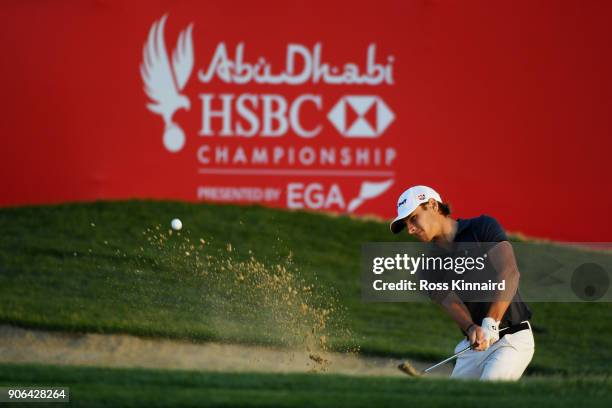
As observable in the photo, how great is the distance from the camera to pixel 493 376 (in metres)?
8.15

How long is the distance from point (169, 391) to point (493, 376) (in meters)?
2.21

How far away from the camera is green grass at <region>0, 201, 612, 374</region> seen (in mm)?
12984

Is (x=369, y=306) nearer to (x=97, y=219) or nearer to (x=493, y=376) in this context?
(x=97, y=219)

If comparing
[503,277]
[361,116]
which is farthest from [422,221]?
[361,116]

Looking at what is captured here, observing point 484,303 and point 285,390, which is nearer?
point 285,390

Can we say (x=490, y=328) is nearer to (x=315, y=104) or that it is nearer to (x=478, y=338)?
(x=478, y=338)

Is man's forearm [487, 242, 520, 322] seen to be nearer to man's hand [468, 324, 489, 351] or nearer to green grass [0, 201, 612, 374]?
man's hand [468, 324, 489, 351]

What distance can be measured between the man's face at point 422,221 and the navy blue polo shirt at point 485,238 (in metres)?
0.22

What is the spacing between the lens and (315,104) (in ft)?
51.8

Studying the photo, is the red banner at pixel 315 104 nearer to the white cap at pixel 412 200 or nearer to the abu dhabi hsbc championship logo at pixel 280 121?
the abu dhabi hsbc championship logo at pixel 280 121

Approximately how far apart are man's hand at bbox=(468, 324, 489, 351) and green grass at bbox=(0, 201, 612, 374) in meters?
4.76

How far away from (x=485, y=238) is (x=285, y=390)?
5.51 feet

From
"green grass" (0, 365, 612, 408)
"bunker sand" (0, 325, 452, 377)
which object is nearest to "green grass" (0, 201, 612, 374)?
"bunker sand" (0, 325, 452, 377)

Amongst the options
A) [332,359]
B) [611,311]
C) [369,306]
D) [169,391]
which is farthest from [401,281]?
[169,391]
